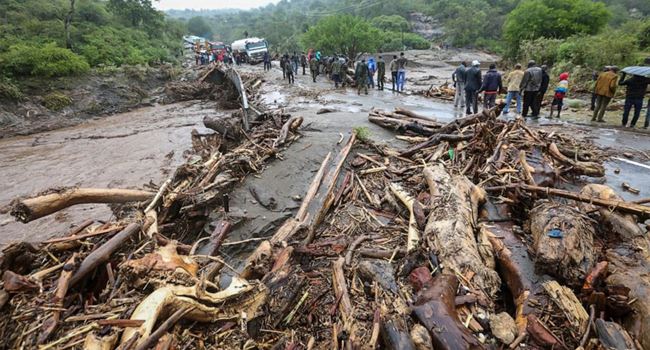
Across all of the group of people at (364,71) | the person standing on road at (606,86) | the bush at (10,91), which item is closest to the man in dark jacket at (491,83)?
the person standing on road at (606,86)

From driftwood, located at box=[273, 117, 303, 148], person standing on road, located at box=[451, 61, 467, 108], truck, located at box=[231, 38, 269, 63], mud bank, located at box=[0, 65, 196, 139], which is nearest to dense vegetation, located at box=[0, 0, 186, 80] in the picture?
mud bank, located at box=[0, 65, 196, 139]

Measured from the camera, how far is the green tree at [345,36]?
34.8 metres

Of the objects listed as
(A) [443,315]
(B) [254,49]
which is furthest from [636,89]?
(B) [254,49]

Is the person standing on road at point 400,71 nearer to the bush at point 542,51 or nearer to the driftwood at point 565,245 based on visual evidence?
the bush at point 542,51

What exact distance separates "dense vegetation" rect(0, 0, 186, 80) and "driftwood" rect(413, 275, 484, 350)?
2248 centimetres

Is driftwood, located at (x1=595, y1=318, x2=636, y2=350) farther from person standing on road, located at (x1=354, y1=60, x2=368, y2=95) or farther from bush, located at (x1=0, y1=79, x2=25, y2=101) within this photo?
bush, located at (x1=0, y1=79, x2=25, y2=101)

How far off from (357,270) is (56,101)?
69.8 feet

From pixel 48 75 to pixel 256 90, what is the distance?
11.6m

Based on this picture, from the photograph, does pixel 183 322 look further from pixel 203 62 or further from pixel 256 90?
pixel 203 62

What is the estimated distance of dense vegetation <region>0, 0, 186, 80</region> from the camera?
61.8 ft

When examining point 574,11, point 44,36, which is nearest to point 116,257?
point 44,36

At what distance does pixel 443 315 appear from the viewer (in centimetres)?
288

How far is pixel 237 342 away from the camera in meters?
2.96

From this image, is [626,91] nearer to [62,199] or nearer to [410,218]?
[410,218]
